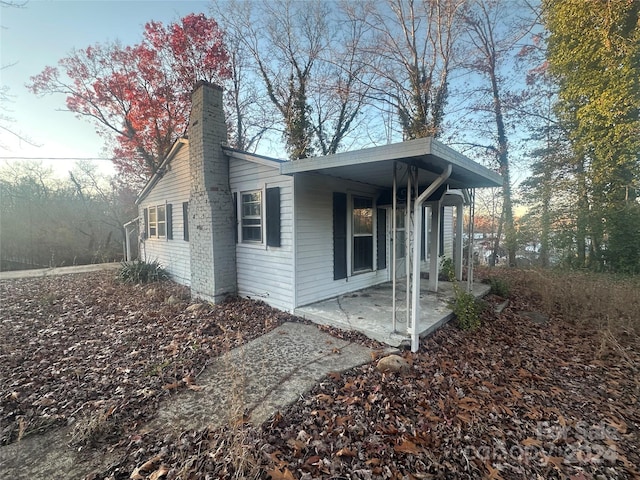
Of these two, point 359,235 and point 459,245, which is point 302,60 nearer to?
point 359,235

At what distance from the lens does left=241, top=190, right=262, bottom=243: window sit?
6059 mm

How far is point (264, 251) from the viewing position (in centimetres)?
589

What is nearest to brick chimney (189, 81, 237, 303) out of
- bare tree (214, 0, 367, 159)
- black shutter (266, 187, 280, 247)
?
black shutter (266, 187, 280, 247)

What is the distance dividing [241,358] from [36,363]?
2649mm

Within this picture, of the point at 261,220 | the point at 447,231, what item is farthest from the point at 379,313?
the point at 447,231

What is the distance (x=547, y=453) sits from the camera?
229 cm

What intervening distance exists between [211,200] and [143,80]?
11229mm

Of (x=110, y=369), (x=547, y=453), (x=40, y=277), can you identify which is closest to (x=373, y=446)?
(x=547, y=453)

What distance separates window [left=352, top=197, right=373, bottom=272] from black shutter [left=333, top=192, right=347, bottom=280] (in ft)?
1.27

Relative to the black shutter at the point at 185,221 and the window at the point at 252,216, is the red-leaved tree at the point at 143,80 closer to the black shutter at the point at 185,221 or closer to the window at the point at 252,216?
the black shutter at the point at 185,221

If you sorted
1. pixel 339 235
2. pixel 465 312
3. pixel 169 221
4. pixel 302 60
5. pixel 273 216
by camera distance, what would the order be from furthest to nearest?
pixel 302 60, pixel 169 221, pixel 339 235, pixel 273 216, pixel 465 312

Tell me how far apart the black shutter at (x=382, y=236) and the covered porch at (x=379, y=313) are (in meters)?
0.83

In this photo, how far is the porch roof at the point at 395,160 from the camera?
3.30 metres

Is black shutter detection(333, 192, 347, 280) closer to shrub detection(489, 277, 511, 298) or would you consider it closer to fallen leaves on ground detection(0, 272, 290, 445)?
fallen leaves on ground detection(0, 272, 290, 445)
